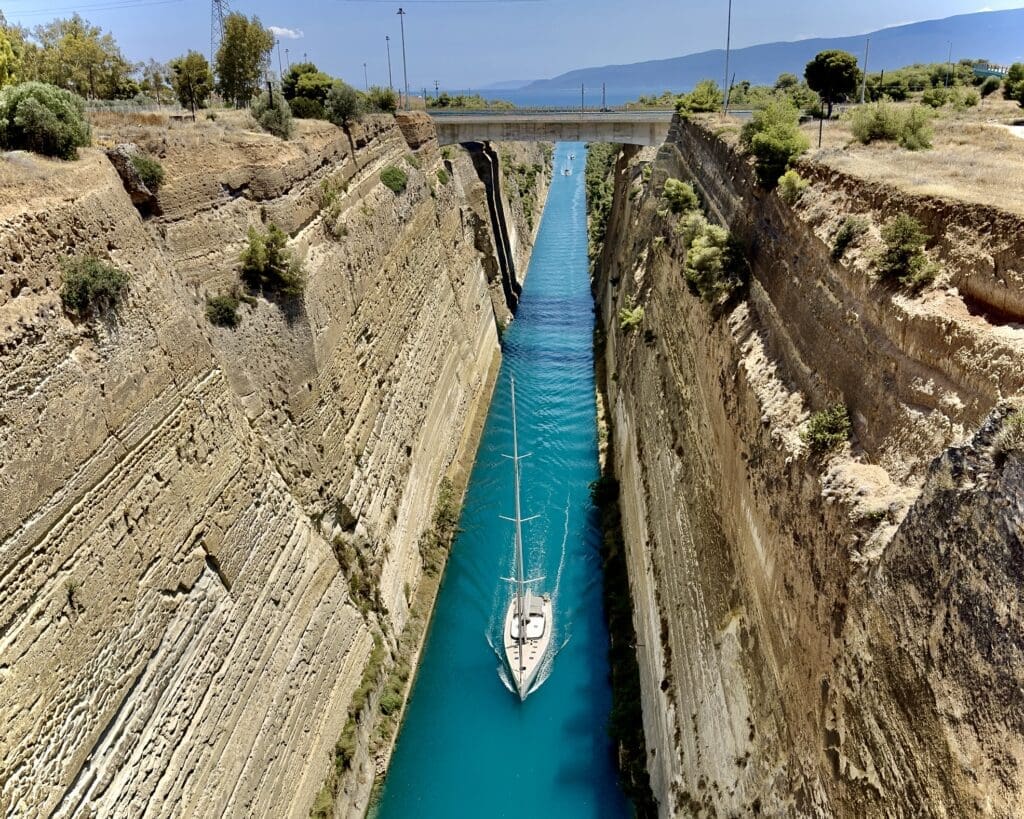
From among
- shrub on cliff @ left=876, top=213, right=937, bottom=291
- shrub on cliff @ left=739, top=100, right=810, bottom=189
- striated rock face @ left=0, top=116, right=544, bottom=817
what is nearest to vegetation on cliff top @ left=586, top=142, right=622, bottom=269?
shrub on cliff @ left=739, top=100, right=810, bottom=189

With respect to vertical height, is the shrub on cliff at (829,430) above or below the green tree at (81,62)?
below

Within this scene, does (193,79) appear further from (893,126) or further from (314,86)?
(893,126)

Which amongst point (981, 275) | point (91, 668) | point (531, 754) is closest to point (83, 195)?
point (91, 668)

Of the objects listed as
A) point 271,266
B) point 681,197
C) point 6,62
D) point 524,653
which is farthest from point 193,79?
point 524,653

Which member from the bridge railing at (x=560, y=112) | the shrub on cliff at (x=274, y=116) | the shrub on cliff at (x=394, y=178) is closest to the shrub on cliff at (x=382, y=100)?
the shrub on cliff at (x=394, y=178)

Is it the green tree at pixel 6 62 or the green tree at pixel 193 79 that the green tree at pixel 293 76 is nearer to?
the green tree at pixel 193 79

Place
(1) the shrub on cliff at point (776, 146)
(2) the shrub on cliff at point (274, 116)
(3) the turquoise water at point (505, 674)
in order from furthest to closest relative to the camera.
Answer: (2) the shrub on cliff at point (274, 116) < (3) the turquoise water at point (505, 674) < (1) the shrub on cliff at point (776, 146)
